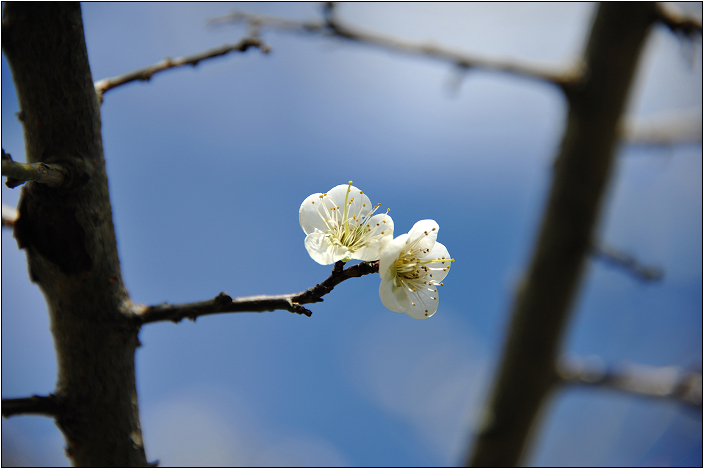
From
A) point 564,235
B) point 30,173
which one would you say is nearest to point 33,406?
point 30,173

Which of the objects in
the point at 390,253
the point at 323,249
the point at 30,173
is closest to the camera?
the point at 30,173

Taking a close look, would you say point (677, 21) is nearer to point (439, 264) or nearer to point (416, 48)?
point (416, 48)

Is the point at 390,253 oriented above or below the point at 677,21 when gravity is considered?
below

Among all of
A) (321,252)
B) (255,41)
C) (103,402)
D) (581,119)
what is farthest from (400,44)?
(103,402)

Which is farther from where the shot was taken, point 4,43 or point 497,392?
point 497,392

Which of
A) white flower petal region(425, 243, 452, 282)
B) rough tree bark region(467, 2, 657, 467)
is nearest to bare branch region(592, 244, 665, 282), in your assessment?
rough tree bark region(467, 2, 657, 467)

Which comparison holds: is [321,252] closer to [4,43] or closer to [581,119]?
[4,43]

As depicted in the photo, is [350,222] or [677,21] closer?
[350,222]

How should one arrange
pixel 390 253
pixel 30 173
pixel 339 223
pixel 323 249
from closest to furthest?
pixel 30 173
pixel 390 253
pixel 323 249
pixel 339 223

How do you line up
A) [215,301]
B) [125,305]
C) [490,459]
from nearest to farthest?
[215,301] → [125,305] → [490,459]
